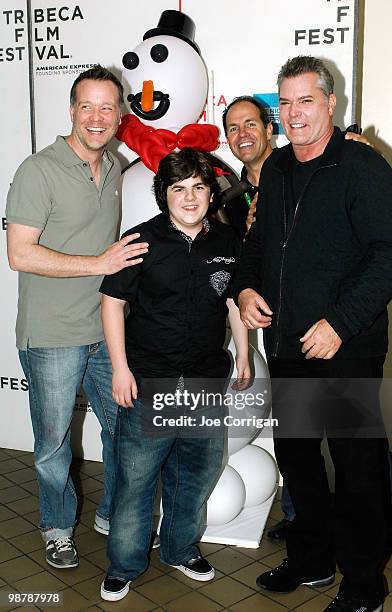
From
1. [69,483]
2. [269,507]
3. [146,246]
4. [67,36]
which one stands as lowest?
[269,507]

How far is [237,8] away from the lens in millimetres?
2641

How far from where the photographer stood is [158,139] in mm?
2318

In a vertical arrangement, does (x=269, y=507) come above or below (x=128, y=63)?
below

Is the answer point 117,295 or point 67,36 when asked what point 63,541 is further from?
point 67,36

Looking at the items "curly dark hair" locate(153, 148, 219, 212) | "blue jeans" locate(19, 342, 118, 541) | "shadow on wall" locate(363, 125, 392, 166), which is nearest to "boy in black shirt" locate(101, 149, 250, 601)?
"curly dark hair" locate(153, 148, 219, 212)

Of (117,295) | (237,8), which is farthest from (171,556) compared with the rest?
(237,8)

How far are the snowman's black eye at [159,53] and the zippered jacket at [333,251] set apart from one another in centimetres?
63

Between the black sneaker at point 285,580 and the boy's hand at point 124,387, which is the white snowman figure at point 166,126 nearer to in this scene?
the black sneaker at point 285,580

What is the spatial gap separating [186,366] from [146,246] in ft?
1.14

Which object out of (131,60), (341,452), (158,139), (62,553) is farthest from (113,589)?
(131,60)

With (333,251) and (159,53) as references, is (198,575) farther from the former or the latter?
(159,53)

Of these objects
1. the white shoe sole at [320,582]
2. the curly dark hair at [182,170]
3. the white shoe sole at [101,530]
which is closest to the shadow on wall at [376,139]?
the curly dark hair at [182,170]

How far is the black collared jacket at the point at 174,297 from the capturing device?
193cm

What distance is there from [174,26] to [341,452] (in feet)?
5.17
